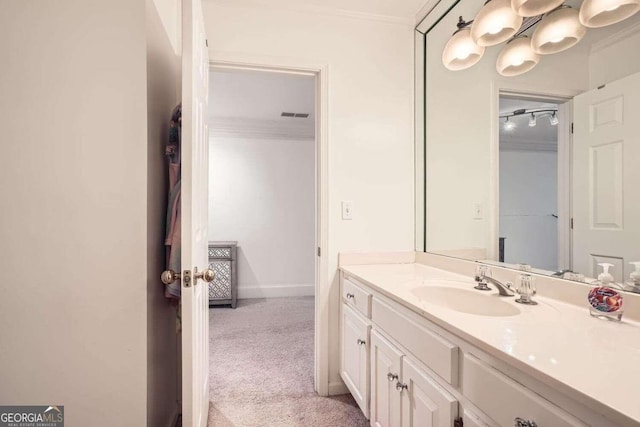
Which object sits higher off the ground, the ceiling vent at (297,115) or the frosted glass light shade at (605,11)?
the ceiling vent at (297,115)

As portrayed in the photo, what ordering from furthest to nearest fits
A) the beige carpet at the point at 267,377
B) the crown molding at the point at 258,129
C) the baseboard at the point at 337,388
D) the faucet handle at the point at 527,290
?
the crown molding at the point at 258,129
the baseboard at the point at 337,388
the beige carpet at the point at 267,377
the faucet handle at the point at 527,290

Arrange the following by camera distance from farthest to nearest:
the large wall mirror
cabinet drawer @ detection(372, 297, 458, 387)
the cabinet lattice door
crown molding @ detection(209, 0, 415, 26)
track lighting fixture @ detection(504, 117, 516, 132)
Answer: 1. the cabinet lattice door
2. crown molding @ detection(209, 0, 415, 26)
3. track lighting fixture @ detection(504, 117, 516, 132)
4. the large wall mirror
5. cabinet drawer @ detection(372, 297, 458, 387)

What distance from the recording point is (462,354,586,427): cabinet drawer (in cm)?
64

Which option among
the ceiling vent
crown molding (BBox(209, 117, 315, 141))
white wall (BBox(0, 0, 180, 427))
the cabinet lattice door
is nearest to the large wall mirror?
white wall (BBox(0, 0, 180, 427))

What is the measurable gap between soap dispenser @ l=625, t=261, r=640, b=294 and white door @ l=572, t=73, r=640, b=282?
0.8 inches

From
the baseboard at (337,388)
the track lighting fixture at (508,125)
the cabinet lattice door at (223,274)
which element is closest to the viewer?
the track lighting fixture at (508,125)

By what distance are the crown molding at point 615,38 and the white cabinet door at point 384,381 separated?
51.0 inches

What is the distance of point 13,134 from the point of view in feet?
3.68

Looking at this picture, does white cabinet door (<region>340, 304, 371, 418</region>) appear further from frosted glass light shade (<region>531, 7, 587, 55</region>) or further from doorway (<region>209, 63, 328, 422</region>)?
doorway (<region>209, 63, 328, 422</region>)

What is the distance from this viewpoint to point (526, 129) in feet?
4.72

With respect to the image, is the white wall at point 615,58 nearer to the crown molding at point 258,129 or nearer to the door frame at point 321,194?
the door frame at point 321,194

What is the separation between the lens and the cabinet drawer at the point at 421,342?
0.94 meters

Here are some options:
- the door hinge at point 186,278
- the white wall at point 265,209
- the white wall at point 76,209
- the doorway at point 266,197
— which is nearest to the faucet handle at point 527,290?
the door hinge at point 186,278

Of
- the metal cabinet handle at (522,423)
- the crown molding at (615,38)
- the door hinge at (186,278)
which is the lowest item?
the metal cabinet handle at (522,423)
